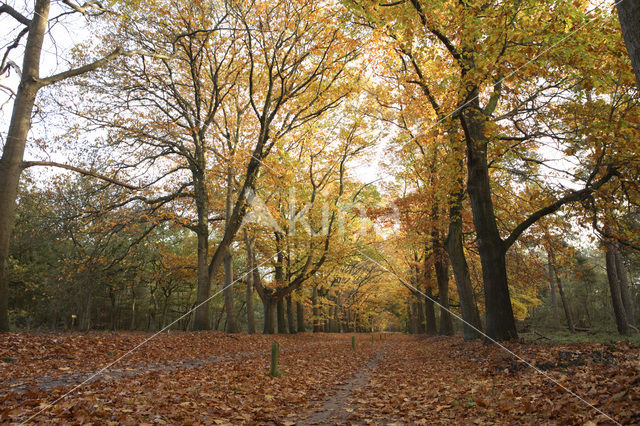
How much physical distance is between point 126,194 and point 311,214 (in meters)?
10.3

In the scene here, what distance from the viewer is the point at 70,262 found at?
14.5 m

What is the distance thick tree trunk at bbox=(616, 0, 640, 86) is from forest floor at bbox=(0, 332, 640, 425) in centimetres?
349

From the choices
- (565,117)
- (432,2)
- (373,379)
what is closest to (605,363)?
(373,379)

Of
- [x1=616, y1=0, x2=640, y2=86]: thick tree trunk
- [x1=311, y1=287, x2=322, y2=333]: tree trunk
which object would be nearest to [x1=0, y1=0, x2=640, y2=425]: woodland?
[x1=616, y1=0, x2=640, y2=86]: thick tree trunk

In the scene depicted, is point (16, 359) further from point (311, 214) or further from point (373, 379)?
point (311, 214)

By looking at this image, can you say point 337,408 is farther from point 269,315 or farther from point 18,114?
point 269,315

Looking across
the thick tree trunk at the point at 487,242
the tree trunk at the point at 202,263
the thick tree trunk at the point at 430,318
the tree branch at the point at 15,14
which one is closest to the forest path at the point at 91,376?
the tree trunk at the point at 202,263

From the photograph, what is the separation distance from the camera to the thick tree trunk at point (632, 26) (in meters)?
3.72

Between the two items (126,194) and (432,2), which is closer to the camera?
(432,2)

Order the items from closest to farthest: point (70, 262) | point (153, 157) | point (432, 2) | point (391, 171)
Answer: point (432, 2) < point (70, 262) < point (153, 157) < point (391, 171)

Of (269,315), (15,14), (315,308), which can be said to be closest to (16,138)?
(15,14)

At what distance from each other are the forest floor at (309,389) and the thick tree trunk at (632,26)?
11.5 feet

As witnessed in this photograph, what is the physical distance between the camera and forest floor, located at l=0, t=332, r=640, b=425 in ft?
13.3

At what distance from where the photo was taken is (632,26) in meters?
3.76
